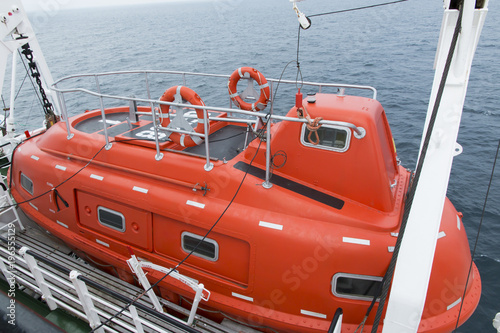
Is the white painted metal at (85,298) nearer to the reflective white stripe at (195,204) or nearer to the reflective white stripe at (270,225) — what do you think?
the reflective white stripe at (195,204)

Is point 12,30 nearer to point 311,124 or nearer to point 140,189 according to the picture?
point 140,189

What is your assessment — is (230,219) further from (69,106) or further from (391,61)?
(391,61)

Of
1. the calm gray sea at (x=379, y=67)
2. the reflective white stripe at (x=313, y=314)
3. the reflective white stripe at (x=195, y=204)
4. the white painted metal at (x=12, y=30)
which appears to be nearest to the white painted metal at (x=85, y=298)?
the reflective white stripe at (x=195, y=204)

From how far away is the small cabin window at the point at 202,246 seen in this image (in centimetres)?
499

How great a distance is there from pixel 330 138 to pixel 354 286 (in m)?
1.96

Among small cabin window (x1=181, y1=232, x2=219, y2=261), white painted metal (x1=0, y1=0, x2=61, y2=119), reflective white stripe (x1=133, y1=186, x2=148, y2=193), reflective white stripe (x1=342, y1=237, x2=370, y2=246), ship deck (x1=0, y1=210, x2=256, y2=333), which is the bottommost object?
ship deck (x1=0, y1=210, x2=256, y2=333)

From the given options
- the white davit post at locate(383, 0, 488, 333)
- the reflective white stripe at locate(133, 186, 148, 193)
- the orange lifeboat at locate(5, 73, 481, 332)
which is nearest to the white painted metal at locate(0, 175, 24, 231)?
the orange lifeboat at locate(5, 73, 481, 332)

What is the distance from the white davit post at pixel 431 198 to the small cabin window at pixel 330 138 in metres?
1.36

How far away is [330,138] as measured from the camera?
4.63m

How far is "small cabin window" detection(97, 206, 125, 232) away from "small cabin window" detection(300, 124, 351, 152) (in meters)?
3.33

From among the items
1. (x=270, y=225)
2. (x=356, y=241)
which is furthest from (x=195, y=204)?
(x=356, y=241)

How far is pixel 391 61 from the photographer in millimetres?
25344

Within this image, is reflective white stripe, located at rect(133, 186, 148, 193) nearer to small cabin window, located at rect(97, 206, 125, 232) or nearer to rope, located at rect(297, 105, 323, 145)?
small cabin window, located at rect(97, 206, 125, 232)

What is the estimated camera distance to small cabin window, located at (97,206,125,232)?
5762 mm
